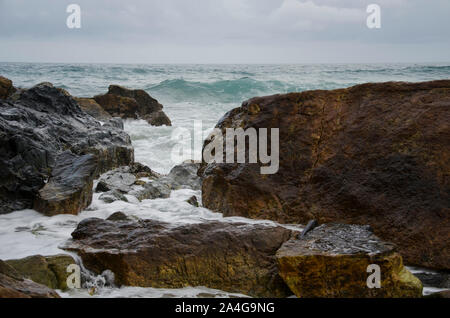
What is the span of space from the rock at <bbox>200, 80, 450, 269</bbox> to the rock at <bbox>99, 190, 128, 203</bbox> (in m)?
1.05

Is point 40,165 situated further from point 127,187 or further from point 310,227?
point 310,227

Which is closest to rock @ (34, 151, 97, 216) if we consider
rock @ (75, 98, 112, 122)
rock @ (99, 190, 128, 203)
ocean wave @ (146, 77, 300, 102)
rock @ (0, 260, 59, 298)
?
rock @ (99, 190, 128, 203)

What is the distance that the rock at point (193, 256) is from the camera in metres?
2.83

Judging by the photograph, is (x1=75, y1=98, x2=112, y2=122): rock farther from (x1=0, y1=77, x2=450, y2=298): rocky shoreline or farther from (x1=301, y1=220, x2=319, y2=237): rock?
(x1=301, y1=220, x2=319, y2=237): rock

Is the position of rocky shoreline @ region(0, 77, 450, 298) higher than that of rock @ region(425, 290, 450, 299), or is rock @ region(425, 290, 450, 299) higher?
rocky shoreline @ region(0, 77, 450, 298)

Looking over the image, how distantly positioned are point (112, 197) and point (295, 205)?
2.13 m

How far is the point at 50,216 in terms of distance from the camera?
3.75 meters

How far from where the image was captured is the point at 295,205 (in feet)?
12.1

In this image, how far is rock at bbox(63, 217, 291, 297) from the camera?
9.27 ft

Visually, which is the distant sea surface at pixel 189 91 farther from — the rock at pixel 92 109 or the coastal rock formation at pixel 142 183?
the coastal rock formation at pixel 142 183

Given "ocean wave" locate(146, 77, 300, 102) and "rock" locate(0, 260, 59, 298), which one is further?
"ocean wave" locate(146, 77, 300, 102)

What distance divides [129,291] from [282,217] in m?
1.59

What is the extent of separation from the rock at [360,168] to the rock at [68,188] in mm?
1267
